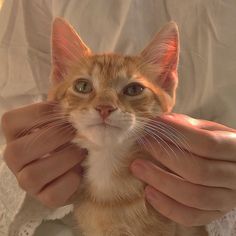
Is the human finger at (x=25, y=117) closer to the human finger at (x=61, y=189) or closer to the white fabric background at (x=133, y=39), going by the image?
the human finger at (x=61, y=189)

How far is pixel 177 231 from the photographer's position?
0.90m

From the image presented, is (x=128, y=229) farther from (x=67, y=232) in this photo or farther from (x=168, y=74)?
(x=168, y=74)

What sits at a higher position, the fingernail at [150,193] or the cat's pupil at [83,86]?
the cat's pupil at [83,86]

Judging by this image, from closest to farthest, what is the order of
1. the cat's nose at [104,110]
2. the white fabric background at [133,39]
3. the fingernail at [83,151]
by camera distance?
1. the cat's nose at [104,110]
2. the fingernail at [83,151]
3. the white fabric background at [133,39]

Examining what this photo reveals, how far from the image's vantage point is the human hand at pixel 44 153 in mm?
830

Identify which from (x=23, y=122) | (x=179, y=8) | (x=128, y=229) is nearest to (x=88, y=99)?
(x=23, y=122)

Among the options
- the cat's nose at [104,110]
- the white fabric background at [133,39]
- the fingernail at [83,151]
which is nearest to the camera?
the cat's nose at [104,110]

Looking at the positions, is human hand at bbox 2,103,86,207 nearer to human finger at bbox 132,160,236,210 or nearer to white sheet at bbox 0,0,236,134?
human finger at bbox 132,160,236,210

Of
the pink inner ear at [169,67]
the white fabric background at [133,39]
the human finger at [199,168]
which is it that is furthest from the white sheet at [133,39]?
the human finger at [199,168]

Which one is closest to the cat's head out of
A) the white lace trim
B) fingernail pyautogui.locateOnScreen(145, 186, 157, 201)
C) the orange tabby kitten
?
the orange tabby kitten

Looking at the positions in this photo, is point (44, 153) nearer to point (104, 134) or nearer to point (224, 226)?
point (104, 134)

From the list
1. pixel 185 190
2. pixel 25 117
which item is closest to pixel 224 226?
pixel 185 190

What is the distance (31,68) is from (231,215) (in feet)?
1.85

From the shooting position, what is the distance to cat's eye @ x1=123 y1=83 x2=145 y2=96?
85cm
